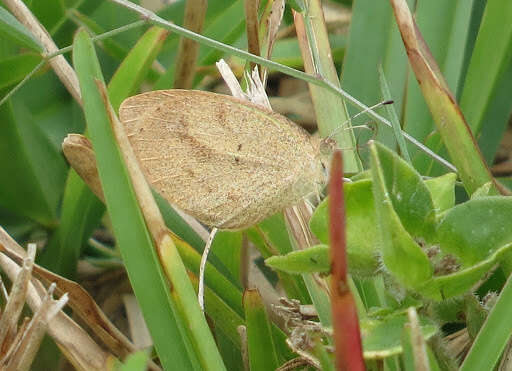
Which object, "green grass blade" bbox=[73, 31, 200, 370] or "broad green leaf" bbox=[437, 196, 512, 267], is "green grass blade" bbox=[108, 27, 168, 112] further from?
"broad green leaf" bbox=[437, 196, 512, 267]

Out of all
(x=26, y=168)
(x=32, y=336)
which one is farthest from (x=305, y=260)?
(x=26, y=168)

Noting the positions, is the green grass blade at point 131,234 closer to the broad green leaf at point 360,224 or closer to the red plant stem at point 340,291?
the broad green leaf at point 360,224

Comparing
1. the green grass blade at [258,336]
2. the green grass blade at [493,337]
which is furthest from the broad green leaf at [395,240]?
the green grass blade at [258,336]

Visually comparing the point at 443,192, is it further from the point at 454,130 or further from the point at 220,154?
the point at 220,154

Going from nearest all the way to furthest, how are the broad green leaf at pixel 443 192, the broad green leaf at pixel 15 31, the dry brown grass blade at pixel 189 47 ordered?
the broad green leaf at pixel 443 192
the broad green leaf at pixel 15 31
the dry brown grass blade at pixel 189 47

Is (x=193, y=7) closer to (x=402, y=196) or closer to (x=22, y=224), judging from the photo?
(x=22, y=224)

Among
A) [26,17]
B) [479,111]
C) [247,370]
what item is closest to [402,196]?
[247,370]
